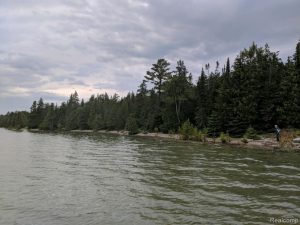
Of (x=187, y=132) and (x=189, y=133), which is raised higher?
(x=187, y=132)

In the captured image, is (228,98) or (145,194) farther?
(228,98)

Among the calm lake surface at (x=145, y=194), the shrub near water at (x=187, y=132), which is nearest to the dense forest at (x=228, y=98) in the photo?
the shrub near water at (x=187, y=132)

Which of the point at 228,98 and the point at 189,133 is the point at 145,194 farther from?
the point at 228,98

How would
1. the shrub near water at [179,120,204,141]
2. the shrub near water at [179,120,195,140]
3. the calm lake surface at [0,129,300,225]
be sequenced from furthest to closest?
the shrub near water at [179,120,195,140], the shrub near water at [179,120,204,141], the calm lake surface at [0,129,300,225]

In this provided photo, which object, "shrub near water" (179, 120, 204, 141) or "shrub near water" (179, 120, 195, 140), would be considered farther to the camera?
"shrub near water" (179, 120, 195, 140)

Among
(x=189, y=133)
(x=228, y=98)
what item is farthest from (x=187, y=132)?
(x=228, y=98)

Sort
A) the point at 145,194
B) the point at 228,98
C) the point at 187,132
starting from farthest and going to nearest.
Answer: the point at 228,98
the point at 187,132
the point at 145,194

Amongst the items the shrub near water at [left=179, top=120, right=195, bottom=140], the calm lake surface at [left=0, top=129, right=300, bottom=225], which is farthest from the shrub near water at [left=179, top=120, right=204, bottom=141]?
the calm lake surface at [left=0, top=129, right=300, bottom=225]

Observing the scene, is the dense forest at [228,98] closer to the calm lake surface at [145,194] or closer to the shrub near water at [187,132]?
the shrub near water at [187,132]

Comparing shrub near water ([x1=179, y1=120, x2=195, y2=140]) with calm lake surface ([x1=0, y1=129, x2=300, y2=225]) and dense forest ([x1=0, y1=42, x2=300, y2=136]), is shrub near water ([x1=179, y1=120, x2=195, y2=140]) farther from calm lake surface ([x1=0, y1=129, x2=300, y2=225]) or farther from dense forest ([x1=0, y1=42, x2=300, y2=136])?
calm lake surface ([x1=0, y1=129, x2=300, y2=225])

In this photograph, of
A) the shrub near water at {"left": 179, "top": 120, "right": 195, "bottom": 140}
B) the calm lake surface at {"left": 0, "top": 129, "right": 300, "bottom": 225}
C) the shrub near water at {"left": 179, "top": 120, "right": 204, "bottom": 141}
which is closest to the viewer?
the calm lake surface at {"left": 0, "top": 129, "right": 300, "bottom": 225}

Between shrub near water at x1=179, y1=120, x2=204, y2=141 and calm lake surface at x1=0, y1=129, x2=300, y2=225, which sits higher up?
shrub near water at x1=179, y1=120, x2=204, y2=141

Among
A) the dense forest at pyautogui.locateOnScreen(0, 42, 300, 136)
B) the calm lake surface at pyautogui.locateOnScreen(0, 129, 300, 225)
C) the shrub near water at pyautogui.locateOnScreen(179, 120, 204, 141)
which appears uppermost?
the dense forest at pyautogui.locateOnScreen(0, 42, 300, 136)

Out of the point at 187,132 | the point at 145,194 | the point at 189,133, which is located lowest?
the point at 145,194
